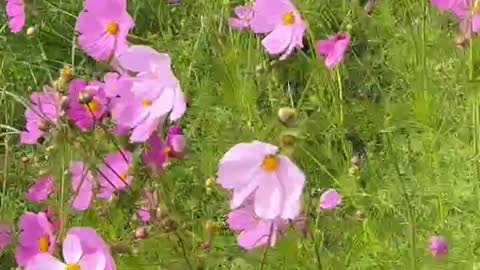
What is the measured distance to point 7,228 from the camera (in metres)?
1.45

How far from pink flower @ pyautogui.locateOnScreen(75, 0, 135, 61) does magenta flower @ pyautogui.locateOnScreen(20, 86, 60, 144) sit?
81 millimetres

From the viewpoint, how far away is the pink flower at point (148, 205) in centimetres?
A: 123

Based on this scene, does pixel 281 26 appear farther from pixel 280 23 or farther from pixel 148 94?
pixel 148 94

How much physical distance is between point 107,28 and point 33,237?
278 mm

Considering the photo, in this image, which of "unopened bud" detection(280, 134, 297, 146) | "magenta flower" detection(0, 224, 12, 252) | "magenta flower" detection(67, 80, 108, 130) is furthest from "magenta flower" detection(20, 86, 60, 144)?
"unopened bud" detection(280, 134, 297, 146)

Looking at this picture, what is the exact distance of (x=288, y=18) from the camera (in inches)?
51.5

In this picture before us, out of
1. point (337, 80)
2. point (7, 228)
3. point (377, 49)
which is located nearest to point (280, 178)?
point (7, 228)

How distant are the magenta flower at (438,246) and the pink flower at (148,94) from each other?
15.6 inches

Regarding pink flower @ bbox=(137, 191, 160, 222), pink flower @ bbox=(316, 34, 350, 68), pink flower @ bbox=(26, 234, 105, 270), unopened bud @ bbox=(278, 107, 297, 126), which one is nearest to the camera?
unopened bud @ bbox=(278, 107, 297, 126)

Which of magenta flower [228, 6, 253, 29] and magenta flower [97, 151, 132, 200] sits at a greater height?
magenta flower [97, 151, 132, 200]

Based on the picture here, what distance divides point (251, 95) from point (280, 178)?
33.3 inches

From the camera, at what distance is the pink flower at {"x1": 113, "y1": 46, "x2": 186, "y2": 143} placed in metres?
1.11

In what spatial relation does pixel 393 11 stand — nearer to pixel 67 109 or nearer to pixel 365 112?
pixel 365 112

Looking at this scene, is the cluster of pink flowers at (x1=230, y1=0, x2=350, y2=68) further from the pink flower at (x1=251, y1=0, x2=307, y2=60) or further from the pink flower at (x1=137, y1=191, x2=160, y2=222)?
the pink flower at (x1=137, y1=191, x2=160, y2=222)
